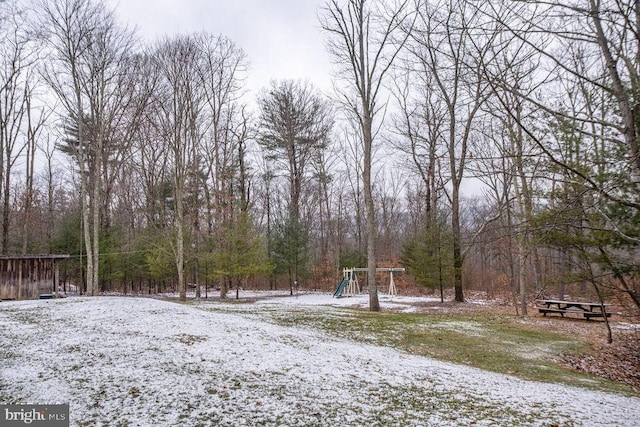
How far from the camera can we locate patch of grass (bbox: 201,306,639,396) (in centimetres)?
643

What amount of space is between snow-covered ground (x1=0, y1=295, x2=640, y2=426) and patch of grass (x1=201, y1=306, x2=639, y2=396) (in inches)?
31.6

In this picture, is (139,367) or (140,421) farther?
(139,367)

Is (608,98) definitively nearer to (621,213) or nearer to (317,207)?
(621,213)

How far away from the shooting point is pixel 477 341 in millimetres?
8594

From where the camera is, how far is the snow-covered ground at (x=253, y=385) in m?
3.80

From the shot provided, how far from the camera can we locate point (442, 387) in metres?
4.97

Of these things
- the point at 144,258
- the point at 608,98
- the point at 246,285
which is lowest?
the point at 246,285

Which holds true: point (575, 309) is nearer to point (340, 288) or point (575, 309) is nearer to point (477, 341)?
point (477, 341)

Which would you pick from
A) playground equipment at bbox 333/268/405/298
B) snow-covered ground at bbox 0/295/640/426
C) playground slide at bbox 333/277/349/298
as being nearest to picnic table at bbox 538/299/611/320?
snow-covered ground at bbox 0/295/640/426

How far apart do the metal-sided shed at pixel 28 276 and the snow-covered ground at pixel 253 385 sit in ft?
33.3

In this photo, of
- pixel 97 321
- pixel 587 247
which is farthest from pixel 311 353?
pixel 587 247

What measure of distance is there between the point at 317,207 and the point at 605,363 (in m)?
24.9

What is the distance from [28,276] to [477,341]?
16.4 m

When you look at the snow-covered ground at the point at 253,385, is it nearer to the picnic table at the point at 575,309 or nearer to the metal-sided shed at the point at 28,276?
the picnic table at the point at 575,309
